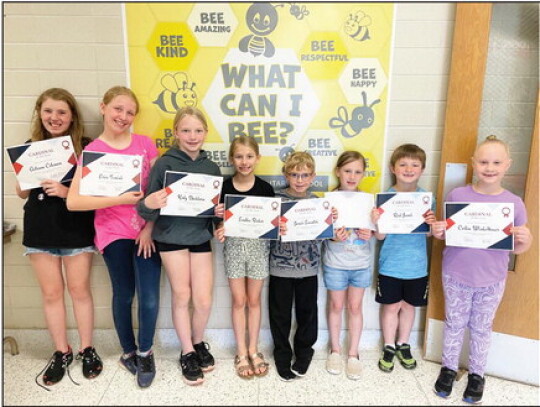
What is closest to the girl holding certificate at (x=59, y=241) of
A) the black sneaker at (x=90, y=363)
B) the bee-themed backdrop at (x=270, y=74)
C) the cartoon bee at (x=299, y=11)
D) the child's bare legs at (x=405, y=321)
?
the black sneaker at (x=90, y=363)

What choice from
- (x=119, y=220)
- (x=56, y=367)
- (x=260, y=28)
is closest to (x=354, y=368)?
(x=119, y=220)

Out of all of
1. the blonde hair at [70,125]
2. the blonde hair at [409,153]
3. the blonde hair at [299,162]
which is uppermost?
the blonde hair at [70,125]

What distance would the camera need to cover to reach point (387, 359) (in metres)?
2.27

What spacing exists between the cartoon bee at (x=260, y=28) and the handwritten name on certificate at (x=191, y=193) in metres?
0.77

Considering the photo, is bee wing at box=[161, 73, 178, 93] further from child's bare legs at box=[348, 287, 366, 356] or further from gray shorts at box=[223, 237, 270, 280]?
child's bare legs at box=[348, 287, 366, 356]

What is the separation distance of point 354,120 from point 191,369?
66.8 inches

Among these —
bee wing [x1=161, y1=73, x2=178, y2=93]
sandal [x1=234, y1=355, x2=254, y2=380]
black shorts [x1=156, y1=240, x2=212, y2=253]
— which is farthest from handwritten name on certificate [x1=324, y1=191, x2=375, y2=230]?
bee wing [x1=161, y1=73, x2=178, y2=93]

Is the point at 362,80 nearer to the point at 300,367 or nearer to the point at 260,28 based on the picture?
the point at 260,28

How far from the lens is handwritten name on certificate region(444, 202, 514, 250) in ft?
6.19

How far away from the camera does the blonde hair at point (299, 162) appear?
207 centimetres

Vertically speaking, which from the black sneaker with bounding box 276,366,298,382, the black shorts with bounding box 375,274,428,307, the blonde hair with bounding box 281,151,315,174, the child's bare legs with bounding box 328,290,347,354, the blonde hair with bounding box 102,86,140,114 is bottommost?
the black sneaker with bounding box 276,366,298,382

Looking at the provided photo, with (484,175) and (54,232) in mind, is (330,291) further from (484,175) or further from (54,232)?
(54,232)

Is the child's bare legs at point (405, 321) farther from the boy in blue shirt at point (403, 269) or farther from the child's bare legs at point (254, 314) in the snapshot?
the child's bare legs at point (254, 314)

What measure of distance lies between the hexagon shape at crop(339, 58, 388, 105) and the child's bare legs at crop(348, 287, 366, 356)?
44.3 inches
